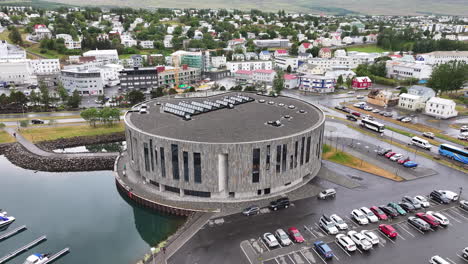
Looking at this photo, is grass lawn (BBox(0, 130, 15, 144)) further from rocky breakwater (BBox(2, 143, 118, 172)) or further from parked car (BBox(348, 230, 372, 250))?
parked car (BBox(348, 230, 372, 250))

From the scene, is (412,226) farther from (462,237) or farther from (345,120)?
(345,120)

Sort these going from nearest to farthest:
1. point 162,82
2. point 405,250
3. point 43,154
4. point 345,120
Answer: point 405,250 → point 43,154 → point 345,120 → point 162,82

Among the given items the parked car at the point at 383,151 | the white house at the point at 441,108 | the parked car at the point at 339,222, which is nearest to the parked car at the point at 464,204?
the parked car at the point at 339,222

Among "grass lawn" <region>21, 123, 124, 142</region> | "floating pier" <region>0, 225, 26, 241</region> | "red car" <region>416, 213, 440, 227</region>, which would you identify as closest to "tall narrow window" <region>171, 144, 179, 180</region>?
"floating pier" <region>0, 225, 26, 241</region>

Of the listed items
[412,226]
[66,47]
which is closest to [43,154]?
[412,226]

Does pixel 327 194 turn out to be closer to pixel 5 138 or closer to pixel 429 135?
pixel 429 135

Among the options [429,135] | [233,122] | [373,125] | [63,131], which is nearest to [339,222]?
[233,122]
